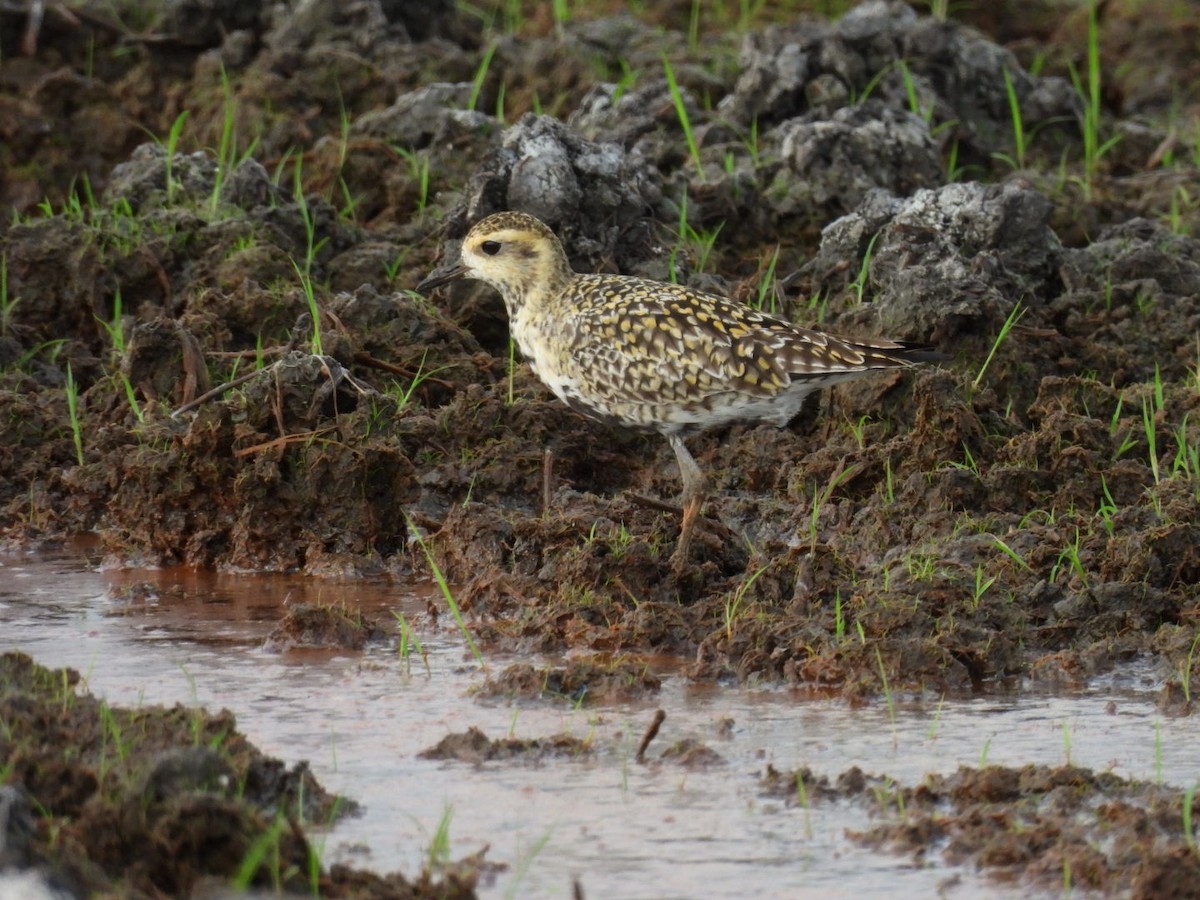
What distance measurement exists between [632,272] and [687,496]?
228cm

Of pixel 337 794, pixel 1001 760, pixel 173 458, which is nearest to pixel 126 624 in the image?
pixel 173 458

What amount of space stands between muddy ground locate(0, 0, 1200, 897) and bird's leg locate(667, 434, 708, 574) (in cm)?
7

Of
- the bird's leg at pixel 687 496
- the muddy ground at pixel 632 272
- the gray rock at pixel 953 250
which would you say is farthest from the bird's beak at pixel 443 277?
the gray rock at pixel 953 250

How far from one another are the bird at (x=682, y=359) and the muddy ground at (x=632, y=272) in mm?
400

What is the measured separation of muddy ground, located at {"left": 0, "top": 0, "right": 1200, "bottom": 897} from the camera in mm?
7289

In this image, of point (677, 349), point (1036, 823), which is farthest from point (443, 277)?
point (1036, 823)

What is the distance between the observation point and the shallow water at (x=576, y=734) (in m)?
5.11

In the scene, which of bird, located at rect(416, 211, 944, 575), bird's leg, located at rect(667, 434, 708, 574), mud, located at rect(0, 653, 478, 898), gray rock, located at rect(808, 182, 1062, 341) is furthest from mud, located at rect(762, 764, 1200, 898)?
gray rock, located at rect(808, 182, 1062, 341)

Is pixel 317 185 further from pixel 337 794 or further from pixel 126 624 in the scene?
pixel 337 794

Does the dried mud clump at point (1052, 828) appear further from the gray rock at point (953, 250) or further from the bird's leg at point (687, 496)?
the gray rock at point (953, 250)

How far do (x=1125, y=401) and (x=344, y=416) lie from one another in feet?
10.5

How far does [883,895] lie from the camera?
4.93m

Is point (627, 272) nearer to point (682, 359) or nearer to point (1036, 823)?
point (682, 359)

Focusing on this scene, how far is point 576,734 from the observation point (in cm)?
612
